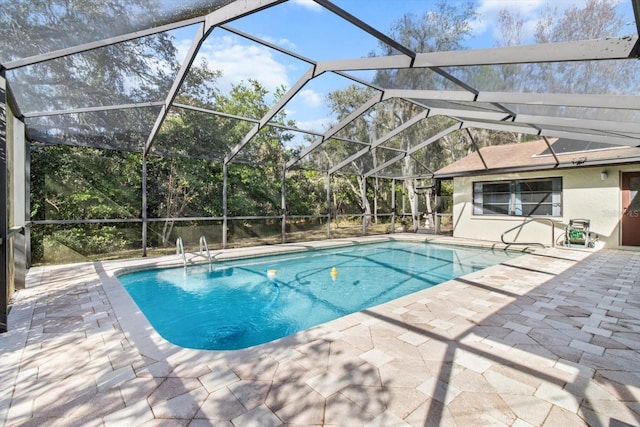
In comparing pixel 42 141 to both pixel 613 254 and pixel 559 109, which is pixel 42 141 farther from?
pixel 613 254

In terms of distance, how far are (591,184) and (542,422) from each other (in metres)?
10.3

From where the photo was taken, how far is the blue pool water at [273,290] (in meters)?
4.63

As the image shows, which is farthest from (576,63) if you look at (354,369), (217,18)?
(217,18)

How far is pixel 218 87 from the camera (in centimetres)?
756

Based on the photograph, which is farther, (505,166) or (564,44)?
(505,166)

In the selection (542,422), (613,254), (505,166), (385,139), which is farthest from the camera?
(505,166)

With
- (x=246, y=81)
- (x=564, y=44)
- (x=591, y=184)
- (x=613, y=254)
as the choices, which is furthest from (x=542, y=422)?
(x=246, y=81)

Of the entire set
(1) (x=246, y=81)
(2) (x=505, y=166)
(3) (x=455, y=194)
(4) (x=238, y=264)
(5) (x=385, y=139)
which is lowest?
(4) (x=238, y=264)

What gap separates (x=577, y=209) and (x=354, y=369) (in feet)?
34.8

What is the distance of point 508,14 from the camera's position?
3.88m

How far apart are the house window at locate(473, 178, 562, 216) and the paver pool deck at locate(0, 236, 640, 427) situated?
698 centimetres

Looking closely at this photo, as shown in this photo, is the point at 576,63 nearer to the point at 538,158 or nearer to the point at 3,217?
the point at 3,217

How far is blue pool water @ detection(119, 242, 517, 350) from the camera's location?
15.2ft

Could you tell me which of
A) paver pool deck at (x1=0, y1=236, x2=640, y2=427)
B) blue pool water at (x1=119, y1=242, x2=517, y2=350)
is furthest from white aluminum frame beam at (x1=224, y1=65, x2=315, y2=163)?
paver pool deck at (x1=0, y1=236, x2=640, y2=427)
